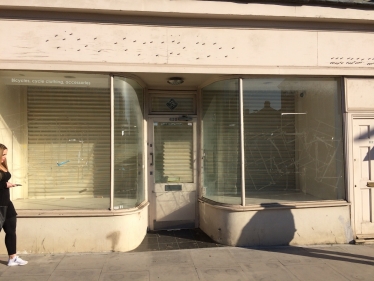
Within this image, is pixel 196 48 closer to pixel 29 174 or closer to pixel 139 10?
pixel 139 10

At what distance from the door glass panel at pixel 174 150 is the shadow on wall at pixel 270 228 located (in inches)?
65.2

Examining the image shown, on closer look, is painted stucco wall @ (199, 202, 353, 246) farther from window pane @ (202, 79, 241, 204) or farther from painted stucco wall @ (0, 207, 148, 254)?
painted stucco wall @ (0, 207, 148, 254)

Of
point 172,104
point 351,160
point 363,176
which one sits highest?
point 172,104

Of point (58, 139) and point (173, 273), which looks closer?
point (173, 273)

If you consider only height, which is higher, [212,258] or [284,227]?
[284,227]

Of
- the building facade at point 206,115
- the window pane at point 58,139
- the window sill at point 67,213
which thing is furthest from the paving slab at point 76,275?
the window pane at point 58,139

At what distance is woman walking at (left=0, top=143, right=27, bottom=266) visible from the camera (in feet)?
15.6

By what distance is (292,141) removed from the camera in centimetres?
632

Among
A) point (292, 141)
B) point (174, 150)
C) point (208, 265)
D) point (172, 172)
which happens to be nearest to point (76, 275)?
point (208, 265)

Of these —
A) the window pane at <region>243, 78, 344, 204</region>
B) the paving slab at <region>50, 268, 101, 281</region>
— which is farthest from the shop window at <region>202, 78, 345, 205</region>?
the paving slab at <region>50, 268, 101, 281</region>

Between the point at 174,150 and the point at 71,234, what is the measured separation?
257 centimetres

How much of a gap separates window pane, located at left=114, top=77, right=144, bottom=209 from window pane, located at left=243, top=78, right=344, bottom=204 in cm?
208

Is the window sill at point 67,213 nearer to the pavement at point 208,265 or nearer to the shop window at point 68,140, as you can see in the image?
the shop window at point 68,140

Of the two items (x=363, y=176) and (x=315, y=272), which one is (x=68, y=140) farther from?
(x=363, y=176)
